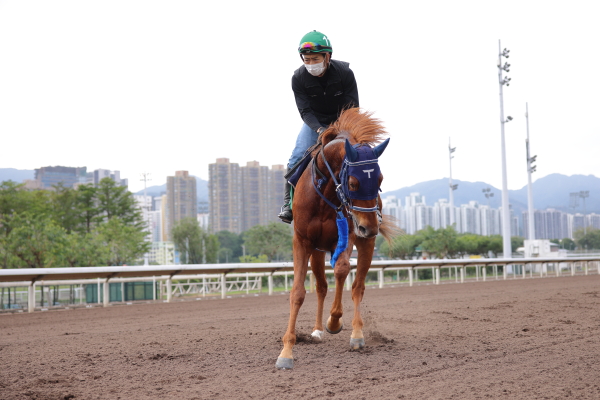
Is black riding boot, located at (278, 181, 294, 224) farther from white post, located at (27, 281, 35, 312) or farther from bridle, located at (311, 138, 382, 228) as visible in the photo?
white post, located at (27, 281, 35, 312)

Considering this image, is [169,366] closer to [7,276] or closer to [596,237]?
[7,276]

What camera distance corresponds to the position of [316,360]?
5.36 m

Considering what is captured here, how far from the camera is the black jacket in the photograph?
21.6ft

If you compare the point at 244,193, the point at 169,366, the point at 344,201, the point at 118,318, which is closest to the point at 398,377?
the point at 344,201

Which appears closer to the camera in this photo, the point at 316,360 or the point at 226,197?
the point at 316,360

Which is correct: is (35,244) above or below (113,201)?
below

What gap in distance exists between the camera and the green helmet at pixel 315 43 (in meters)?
6.18

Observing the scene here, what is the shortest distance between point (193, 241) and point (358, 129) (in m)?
74.3

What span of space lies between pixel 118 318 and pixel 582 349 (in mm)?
8204

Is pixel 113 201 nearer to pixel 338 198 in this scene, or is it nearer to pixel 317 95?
pixel 317 95

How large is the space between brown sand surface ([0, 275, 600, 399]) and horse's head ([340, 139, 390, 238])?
4.22 ft

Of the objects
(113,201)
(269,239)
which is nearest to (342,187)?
(113,201)

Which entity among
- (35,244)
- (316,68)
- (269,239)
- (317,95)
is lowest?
(269,239)

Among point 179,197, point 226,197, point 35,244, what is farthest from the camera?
point 179,197
